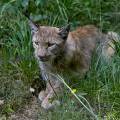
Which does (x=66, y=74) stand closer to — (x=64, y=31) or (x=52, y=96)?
(x=52, y=96)

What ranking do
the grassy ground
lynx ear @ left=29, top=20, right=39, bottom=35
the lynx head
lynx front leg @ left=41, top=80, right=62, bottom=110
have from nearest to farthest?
the grassy ground < lynx front leg @ left=41, top=80, right=62, bottom=110 < the lynx head < lynx ear @ left=29, top=20, right=39, bottom=35

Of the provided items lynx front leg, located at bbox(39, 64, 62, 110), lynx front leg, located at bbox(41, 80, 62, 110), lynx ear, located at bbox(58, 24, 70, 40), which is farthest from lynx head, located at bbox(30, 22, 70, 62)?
lynx front leg, located at bbox(41, 80, 62, 110)

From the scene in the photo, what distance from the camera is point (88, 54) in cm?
644

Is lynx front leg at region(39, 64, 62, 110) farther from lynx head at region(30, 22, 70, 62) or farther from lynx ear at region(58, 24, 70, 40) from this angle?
lynx ear at region(58, 24, 70, 40)

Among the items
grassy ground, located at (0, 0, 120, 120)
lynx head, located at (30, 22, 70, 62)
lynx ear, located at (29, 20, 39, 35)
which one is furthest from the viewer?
lynx ear, located at (29, 20, 39, 35)

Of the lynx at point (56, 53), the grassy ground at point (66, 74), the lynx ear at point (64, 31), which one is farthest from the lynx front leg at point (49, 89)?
the lynx ear at point (64, 31)

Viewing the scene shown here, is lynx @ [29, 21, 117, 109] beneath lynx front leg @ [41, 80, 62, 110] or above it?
above

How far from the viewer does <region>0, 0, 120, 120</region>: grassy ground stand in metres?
5.60

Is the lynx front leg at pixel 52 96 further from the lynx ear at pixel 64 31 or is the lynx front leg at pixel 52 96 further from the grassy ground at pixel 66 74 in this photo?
the lynx ear at pixel 64 31

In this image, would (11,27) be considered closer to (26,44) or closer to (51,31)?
(26,44)

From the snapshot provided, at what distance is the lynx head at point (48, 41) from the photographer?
5941 mm

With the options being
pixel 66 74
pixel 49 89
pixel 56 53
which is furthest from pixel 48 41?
pixel 49 89

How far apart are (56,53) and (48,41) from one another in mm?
166

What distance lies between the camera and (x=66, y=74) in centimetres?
614
